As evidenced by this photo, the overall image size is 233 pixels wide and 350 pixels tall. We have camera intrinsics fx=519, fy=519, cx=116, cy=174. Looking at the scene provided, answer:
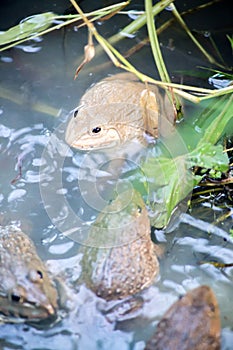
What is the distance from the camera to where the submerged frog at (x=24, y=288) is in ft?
7.48

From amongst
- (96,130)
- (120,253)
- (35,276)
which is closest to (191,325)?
(120,253)

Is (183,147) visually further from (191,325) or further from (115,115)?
(191,325)

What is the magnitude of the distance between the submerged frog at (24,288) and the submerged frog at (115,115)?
2.57 feet

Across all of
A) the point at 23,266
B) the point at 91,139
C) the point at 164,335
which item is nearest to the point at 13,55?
the point at 91,139

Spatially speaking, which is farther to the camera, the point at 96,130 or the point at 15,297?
the point at 96,130

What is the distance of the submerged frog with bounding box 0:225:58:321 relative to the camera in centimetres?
228

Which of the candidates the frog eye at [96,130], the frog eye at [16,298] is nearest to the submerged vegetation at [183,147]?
the frog eye at [96,130]

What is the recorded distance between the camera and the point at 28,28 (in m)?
3.24

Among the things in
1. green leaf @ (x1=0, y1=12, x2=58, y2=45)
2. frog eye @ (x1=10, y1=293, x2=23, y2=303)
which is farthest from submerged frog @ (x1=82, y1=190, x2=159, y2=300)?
green leaf @ (x1=0, y1=12, x2=58, y2=45)

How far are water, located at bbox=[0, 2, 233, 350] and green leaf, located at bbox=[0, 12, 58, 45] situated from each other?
0.17 metres

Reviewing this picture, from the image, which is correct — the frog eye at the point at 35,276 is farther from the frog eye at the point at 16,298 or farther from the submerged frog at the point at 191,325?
the submerged frog at the point at 191,325

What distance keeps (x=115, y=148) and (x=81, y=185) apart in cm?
31

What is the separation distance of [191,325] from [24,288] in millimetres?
743

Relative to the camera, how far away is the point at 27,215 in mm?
2762
